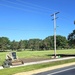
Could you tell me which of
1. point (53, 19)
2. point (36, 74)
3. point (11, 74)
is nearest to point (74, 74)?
point (36, 74)

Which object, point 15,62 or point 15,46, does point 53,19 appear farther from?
point 15,46

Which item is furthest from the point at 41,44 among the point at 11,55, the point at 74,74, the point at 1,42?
the point at 74,74

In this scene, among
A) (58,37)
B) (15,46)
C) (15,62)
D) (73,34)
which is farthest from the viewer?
(58,37)

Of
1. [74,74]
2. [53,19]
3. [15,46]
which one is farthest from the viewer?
[15,46]

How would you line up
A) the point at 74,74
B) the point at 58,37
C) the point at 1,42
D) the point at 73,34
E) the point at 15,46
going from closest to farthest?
1. the point at 74,74
2. the point at 73,34
3. the point at 1,42
4. the point at 15,46
5. the point at 58,37

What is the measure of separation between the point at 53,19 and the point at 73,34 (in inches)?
388

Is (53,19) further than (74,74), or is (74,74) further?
(53,19)

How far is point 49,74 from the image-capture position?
16.5m

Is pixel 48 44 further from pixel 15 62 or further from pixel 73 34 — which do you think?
pixel 15 62

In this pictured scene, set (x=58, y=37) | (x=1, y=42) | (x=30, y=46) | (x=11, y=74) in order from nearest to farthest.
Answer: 1. (x=11, y=74)
2. (x=1, y=42)
3. (x=30, y=46)
4. (x=58, y=37)

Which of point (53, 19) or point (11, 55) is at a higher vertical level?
point (53, 19)

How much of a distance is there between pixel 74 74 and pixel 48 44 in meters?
151

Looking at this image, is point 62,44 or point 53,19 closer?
point 53,19

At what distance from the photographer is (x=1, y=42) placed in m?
140
